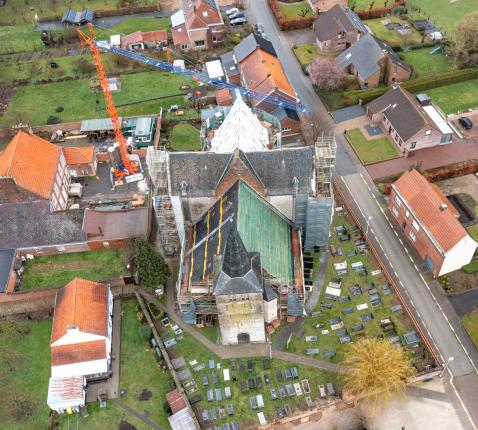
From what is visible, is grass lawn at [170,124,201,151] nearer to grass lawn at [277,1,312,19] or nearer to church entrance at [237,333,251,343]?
church entrance at [237,333,251,343]

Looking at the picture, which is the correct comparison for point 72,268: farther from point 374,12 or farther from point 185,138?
point 374,12

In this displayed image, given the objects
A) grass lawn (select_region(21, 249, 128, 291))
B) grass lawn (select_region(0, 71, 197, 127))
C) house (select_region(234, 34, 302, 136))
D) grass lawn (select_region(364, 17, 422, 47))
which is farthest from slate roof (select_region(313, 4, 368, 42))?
grass lawn (select_region(21, 249, 128, 291))

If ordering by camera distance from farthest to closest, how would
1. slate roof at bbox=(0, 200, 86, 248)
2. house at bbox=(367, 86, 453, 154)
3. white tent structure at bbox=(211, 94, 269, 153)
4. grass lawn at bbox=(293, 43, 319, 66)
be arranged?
grass lawn at bbox=(293, 43, 319, 66) → house at bbox=(367, 86, 453, 154) → slate roof at bbox=(0, 200, 86, 248) → white tent structure at bbox=(211, 94, 269, 153)

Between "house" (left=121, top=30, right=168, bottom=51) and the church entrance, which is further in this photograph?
"house" (left=121, top=30, right=168, bottom=51)

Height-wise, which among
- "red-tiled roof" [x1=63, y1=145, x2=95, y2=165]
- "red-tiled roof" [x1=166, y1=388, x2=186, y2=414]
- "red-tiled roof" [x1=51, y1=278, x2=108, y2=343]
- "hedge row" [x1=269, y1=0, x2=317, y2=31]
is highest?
"hedge row" [x1=269, y1=0, x2=317, y2=31]

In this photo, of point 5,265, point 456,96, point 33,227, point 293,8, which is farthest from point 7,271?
point 293,8

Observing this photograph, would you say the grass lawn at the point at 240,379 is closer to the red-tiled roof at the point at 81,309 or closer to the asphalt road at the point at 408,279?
the red-tiled roof at the point at 81,309

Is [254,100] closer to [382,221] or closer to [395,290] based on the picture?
[382,221]

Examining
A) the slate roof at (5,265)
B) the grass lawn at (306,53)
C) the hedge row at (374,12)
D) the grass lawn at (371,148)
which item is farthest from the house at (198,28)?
the slate roof at (5,265)
